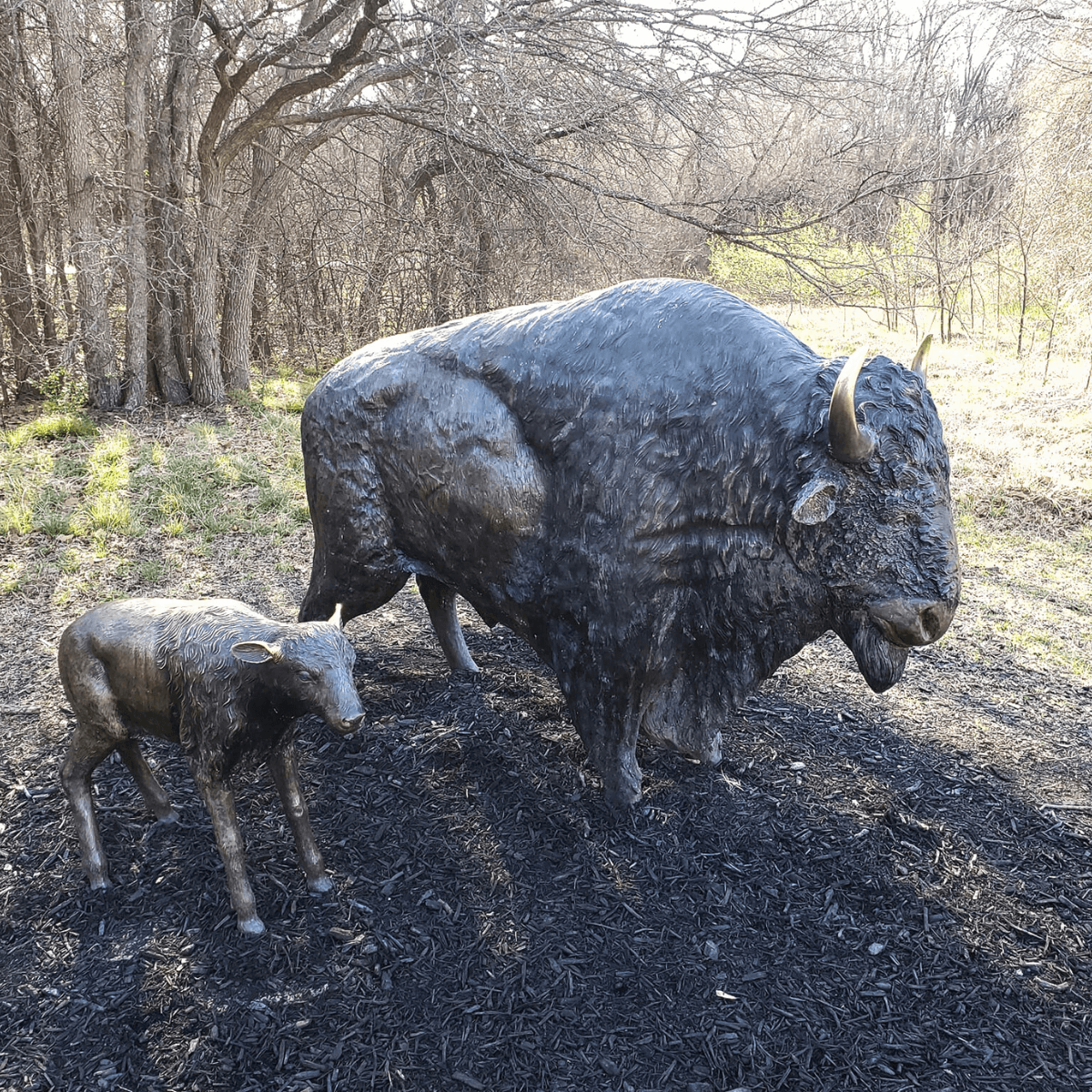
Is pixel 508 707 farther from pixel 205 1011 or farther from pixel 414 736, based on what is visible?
pixel 205 1011

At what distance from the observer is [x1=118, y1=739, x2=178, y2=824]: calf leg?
133 inches

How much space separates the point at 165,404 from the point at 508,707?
766 cm

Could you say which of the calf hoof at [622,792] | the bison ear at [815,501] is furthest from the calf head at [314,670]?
the bison ear at [815,501]

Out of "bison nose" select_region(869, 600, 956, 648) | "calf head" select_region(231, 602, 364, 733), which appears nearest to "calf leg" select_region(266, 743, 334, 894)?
"calf head" select_region(231, 602, 364, 733)

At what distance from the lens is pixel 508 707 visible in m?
4.34

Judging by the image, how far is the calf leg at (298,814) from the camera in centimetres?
299

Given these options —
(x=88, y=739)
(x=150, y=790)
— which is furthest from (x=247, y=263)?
(x=88, y=739)

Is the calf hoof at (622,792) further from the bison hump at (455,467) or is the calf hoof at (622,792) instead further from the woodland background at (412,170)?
the woodland background at (412,170)

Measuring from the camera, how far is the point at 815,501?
2.62m

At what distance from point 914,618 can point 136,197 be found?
9311 mm

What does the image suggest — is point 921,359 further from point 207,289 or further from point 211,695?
point 207,289

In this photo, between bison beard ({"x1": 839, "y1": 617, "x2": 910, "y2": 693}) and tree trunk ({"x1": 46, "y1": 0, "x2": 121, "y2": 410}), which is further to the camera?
tree trunk ({"x1": 46, "y1": 0, "x2": 121, "y2": 410})

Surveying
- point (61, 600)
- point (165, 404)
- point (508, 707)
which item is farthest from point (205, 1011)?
point (165, 404)

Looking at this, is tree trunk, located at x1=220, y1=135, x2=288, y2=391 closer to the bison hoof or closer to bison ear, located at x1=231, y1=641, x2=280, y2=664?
the bison hoof
